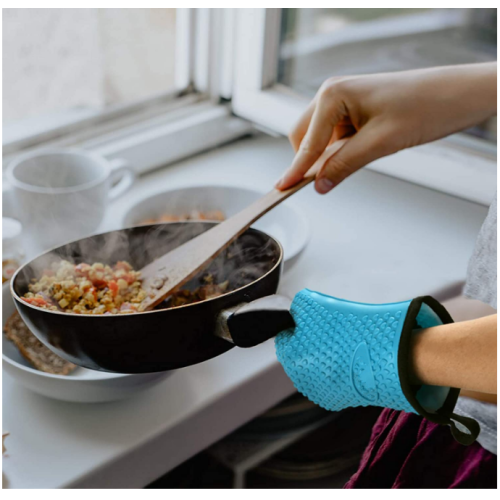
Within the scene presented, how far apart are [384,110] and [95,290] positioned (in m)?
0.40

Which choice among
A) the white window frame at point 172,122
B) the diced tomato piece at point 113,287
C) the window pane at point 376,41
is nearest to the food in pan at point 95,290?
the diced tomato piece at point 113,287

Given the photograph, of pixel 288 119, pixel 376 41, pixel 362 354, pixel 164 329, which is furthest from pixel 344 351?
pixel 376 41

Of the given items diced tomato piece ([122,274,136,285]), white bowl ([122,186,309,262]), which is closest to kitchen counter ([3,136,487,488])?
white bowl ([122,186,309,262])

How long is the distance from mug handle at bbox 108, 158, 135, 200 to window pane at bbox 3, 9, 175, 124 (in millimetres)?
216

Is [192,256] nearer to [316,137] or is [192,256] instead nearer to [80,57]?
[316,137]

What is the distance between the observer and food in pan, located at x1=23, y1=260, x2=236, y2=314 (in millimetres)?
640

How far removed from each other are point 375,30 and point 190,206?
3.00ft

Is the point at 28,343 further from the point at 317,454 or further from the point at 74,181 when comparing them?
the point at 317,454

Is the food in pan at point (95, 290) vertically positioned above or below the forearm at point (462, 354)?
below

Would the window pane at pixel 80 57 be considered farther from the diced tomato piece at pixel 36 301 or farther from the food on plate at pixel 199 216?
the diced tomato piece at pixel 36 301

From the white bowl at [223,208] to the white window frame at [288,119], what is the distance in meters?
0.25

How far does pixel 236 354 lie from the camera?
2.63 ft

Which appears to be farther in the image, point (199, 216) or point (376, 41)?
point (376, 41)

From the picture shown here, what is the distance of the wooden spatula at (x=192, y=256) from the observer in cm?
64
